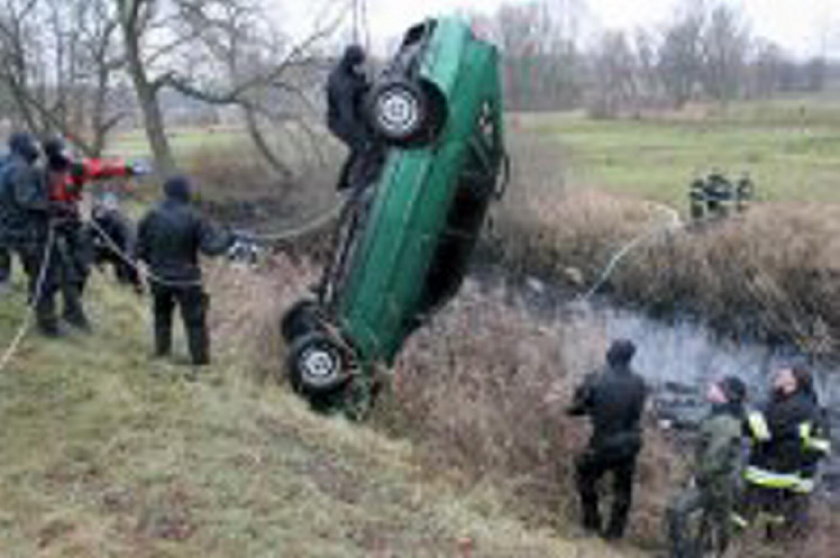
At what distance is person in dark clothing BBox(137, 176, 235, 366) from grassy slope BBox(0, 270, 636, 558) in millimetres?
585

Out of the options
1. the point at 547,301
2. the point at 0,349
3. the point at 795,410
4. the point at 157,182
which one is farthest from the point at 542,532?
the point at 157,182

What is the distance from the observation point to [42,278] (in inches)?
328

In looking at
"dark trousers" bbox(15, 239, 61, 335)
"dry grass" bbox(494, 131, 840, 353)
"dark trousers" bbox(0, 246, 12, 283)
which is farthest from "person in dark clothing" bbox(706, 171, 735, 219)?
"dark trousers" bbox(15, 239, 61, 335)

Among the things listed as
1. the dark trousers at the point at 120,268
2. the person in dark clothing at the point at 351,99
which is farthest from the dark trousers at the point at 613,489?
the dark trousers at the point at 120,268

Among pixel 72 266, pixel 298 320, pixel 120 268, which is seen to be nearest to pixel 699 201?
pixel 120 268

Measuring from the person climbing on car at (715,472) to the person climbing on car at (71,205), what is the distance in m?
4.93

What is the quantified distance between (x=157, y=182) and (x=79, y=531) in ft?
78.2

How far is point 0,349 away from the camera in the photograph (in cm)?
819

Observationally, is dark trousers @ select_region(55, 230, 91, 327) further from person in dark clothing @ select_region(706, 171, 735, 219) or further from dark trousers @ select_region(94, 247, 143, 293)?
person in dark clothing @ select_region(706, 171, 735, 219)

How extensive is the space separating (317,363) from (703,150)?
2588 centimetres

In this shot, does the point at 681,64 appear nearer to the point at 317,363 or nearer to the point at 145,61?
the point at 145,61

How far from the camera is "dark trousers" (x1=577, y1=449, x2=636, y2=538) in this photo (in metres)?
8.01

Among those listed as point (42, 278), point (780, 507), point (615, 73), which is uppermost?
point (615, 73)

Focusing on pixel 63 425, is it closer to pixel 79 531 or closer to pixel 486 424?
pixel 79 531
